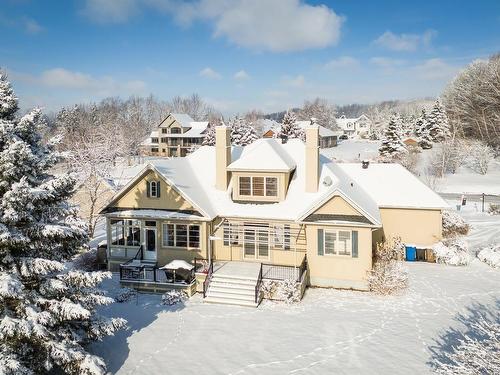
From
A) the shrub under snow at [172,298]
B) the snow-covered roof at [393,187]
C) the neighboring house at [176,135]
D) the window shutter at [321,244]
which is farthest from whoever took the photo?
the neighboring house at [176,135]

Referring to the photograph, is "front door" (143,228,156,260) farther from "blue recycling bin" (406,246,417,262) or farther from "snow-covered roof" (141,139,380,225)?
"blue recycling bin" (406,246,417,262)

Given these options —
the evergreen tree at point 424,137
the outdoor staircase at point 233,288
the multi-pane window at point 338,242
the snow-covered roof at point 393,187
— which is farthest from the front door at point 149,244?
the evergreen tree at point 424,137

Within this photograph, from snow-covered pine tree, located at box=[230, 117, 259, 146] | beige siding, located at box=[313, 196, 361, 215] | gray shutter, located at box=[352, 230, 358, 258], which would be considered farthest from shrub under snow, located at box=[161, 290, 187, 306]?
snow-covered pine tree, located at box=[230, 117, 259, 146]

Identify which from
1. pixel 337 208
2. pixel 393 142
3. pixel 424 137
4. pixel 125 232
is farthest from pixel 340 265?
pixel 424 137

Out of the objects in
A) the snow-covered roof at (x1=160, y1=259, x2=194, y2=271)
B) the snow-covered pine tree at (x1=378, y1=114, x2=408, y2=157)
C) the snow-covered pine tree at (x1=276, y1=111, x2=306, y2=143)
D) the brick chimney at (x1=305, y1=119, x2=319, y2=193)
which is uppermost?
the snow-covered pine tree at (x1=276, y1=111, x2=306, y2=143)

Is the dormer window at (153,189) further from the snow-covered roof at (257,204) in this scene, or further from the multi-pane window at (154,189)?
the snow-covered roof at (257,204)

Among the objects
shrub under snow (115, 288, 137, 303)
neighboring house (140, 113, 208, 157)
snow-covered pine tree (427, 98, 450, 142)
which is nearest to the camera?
shrub under snow (115, 288, 137, 303)
